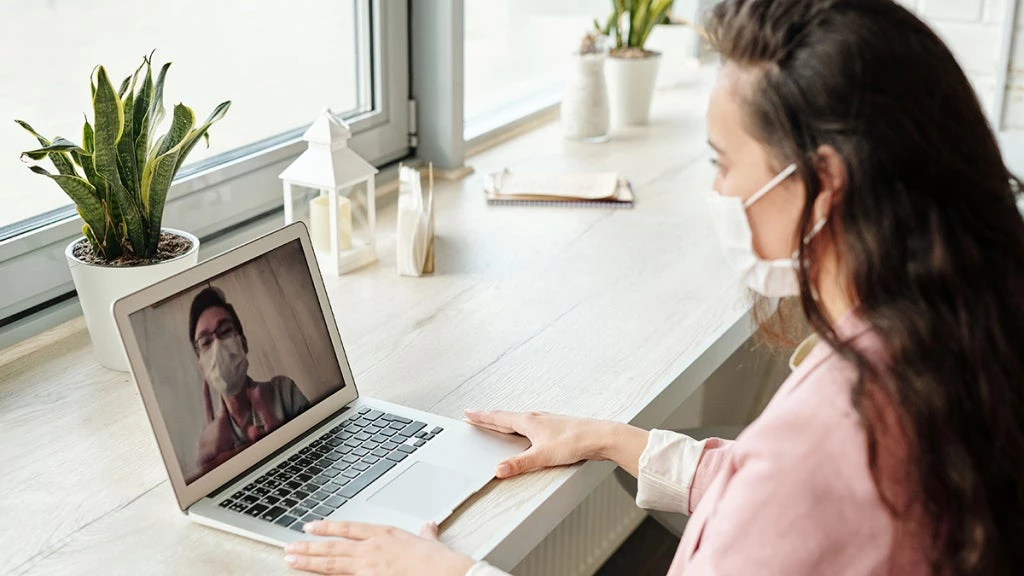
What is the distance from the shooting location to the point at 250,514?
1.05 meters

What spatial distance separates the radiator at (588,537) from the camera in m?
1.92

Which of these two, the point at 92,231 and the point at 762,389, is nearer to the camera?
the point at 92,231

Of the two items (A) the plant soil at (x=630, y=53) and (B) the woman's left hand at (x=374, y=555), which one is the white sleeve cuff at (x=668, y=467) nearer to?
(B) the woman's left hand at (x=374, y=555)

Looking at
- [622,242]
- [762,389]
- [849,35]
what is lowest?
[762,389]

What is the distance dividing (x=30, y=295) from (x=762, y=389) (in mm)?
1425

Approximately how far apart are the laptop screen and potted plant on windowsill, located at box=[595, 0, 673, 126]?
1348 millimetres

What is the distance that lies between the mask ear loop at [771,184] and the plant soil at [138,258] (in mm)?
713

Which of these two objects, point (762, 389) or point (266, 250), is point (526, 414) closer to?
point (266, 250)

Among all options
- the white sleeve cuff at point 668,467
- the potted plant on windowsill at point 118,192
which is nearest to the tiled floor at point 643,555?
the white sleeve cuff at point 668,467

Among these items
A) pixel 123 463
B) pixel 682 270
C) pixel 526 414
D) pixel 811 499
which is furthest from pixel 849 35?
pixel 682 270

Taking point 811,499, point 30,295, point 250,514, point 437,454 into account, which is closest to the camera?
point 811,499

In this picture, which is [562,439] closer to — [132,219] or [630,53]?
[132,219]

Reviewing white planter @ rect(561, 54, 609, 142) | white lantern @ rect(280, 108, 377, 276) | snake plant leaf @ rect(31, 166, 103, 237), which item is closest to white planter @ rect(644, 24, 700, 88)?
white planter @ rect(561, 54, 609, 142)

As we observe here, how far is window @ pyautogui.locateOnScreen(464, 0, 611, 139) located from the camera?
242 centimetres
